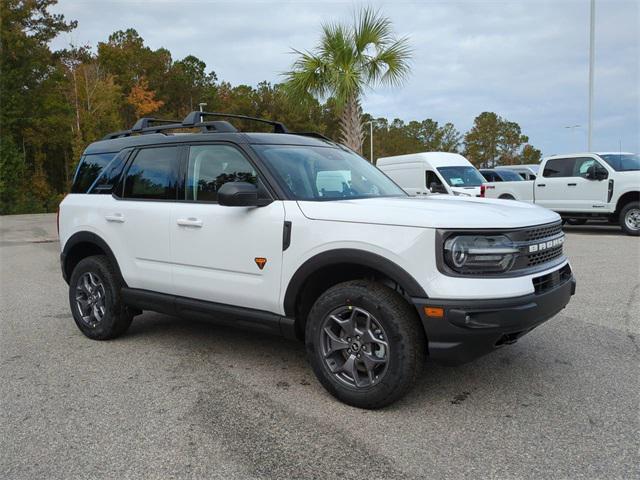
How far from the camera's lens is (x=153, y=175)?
15.3 ft

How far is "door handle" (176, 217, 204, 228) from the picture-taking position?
414 cm

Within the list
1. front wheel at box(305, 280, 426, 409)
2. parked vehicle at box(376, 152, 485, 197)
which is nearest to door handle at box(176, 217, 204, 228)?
front wheel at box(305, 280, 426, 409)

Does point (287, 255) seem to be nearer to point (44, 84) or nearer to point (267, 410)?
point (267, 410)

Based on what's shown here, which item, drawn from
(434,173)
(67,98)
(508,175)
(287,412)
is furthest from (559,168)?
(67,98)

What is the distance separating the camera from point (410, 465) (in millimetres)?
2754

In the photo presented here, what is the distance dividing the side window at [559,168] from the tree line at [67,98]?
11.9m

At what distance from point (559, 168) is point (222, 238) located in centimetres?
1271

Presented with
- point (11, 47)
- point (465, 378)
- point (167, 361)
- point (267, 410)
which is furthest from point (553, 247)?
point (11, 47)

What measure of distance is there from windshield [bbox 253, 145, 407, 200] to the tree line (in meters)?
19.9

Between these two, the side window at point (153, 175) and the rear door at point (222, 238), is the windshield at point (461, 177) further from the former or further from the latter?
the rear door at point (222, 238)

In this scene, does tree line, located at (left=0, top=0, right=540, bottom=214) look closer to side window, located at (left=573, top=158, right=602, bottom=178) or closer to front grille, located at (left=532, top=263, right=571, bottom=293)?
side window, located at (left=573, top=158, right=602, bottom=178)

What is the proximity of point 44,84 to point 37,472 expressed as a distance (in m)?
39.8

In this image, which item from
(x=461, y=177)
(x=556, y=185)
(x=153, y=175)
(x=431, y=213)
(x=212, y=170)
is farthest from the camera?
(x=461, y=177)

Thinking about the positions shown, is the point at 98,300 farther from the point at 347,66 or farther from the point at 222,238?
the point at 347,66
